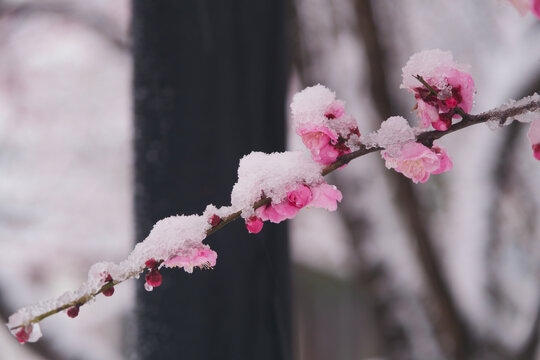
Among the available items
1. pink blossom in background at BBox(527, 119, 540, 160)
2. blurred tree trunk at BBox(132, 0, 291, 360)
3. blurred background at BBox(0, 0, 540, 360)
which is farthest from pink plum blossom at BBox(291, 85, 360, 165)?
blurred background at BBox(0, 0, 540, 360)

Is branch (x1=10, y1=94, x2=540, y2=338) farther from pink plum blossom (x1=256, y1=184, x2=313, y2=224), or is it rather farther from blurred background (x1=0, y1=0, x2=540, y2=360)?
blurred background (x1=0, y1=0, x2=540, y2=360)

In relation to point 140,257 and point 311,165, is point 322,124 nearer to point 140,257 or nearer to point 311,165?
point 311,165

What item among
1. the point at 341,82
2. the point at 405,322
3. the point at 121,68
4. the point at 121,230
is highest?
the point at 121,68

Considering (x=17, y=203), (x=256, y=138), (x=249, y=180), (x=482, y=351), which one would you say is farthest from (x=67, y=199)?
(x=249, y=180)

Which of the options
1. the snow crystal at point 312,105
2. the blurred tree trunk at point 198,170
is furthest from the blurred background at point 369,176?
the snow crystal at point 312,105

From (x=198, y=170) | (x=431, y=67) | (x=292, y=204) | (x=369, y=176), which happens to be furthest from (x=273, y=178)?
(x=369, y=176)

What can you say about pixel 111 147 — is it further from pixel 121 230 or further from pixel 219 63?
pixel 219 63

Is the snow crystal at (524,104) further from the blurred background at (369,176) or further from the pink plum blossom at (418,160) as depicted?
the blurred background at (369,176)
